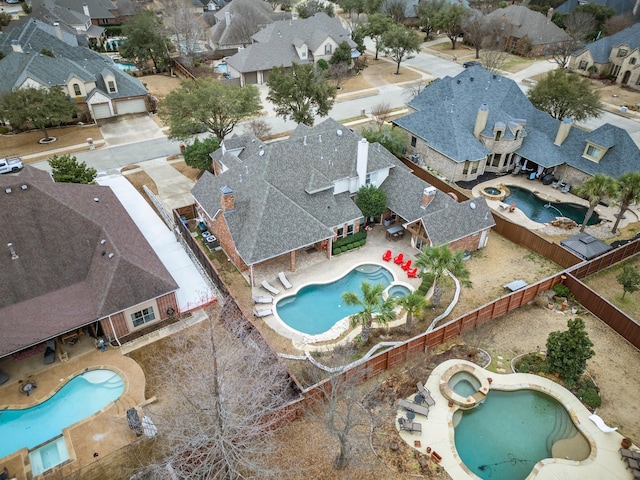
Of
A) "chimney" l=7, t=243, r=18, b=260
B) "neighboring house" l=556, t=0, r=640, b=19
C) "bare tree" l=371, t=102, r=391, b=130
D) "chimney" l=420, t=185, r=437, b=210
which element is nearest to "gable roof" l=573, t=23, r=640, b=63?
"neighboring house" l=556, t=0, r=640, b=19

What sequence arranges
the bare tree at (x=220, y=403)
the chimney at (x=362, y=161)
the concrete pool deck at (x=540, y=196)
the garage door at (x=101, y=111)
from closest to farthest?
the bare tree at (x=220, y=403) < the chimney at (x=362, y=161) < the concrete pool deck at (x=540, y=196) < the garage door at (x=101, y=111)

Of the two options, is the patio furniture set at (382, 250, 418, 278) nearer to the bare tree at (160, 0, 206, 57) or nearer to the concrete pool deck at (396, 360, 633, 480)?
the concrete pool deck at (396, 360, 633, 480)

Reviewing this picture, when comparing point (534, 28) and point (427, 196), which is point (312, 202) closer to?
point (427, 196)

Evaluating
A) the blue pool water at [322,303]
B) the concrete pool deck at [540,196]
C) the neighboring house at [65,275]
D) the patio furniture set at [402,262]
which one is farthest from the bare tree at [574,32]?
the neighboring house at [65,275]

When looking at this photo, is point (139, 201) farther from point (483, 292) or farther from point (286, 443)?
point (483, 292)

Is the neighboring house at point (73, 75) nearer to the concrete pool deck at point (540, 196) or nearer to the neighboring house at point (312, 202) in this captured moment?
the neighboring house at point (312, 202)

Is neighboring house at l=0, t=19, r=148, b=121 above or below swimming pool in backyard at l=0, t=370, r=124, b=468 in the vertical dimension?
above
